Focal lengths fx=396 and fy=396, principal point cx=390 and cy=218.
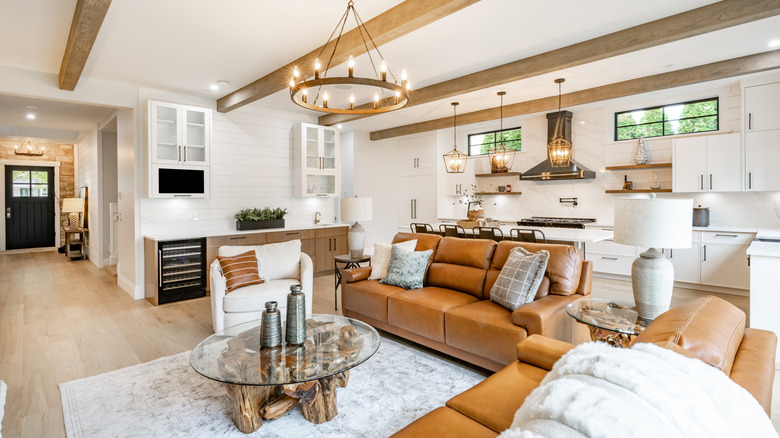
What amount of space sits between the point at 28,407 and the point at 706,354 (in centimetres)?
359

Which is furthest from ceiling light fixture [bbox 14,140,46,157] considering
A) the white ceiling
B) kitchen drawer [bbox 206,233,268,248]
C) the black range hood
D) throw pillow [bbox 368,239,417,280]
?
the black range hood

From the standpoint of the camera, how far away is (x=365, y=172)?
8648mm

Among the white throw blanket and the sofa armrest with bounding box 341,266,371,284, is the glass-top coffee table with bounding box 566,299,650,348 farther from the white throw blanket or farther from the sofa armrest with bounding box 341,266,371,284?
the sofa armrest with bounding box 341,266,371,284

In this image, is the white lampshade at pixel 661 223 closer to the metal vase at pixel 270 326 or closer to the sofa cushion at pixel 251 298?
the metal vase at pixel 270 326

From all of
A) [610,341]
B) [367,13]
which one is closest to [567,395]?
[610,341]

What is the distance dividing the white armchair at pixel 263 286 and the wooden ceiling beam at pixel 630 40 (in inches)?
117

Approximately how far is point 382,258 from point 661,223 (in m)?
2.42

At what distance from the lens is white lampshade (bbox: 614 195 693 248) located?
224 centimetres

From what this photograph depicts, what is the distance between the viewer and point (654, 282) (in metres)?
2.35

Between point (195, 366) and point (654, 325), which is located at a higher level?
point (654, 325)

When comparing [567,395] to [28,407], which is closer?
[567,395]

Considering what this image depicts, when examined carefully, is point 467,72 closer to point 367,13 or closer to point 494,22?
point 494,22

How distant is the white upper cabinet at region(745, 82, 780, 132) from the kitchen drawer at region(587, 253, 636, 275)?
2.24 meters

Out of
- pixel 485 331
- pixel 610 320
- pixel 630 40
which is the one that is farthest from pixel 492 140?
pixel 610 320
